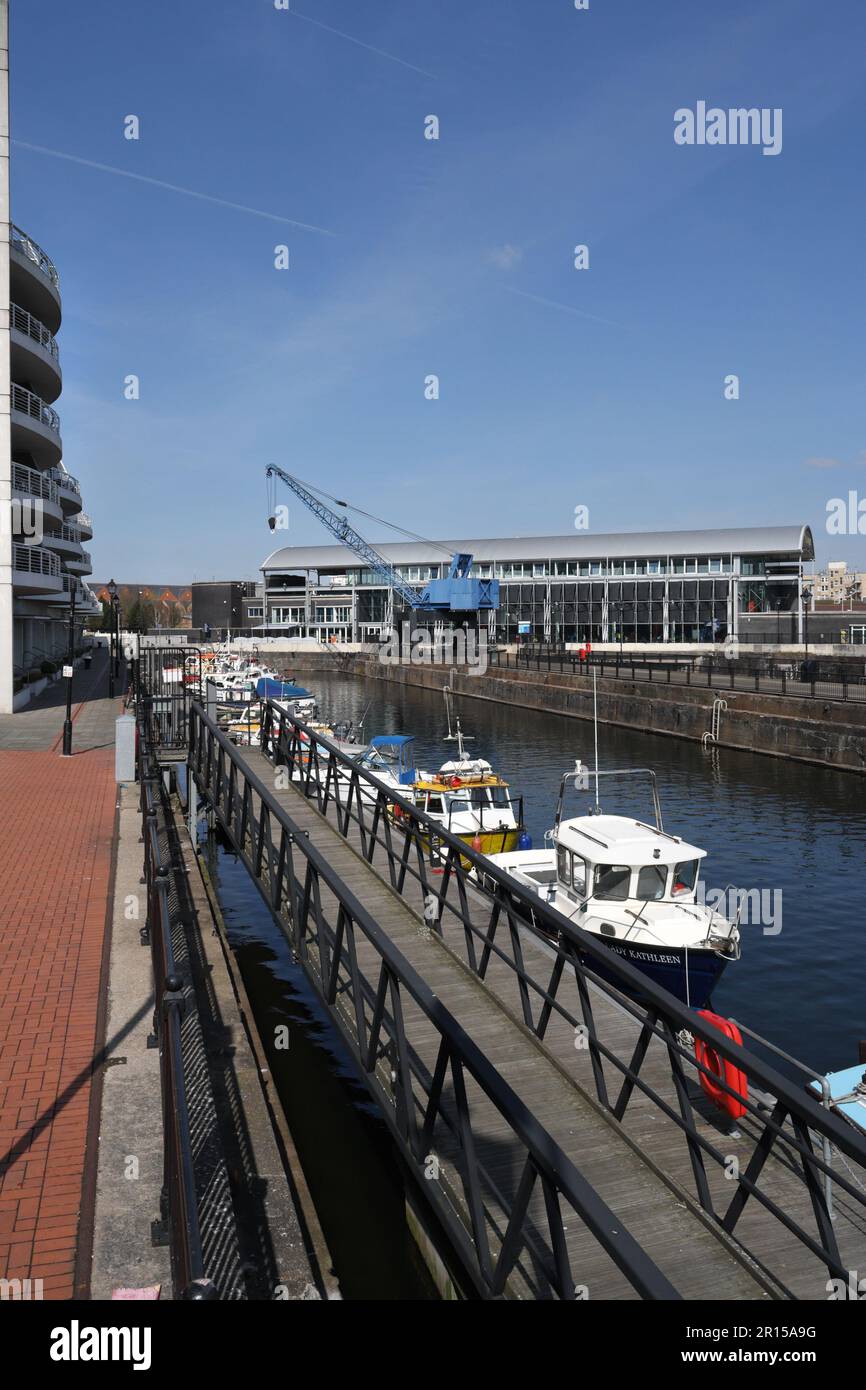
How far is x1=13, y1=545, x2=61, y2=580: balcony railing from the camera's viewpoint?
34406mm

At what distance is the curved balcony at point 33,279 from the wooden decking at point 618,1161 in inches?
1364

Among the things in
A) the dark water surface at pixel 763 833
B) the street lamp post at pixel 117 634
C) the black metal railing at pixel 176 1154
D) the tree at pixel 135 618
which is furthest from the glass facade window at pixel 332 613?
the black metal railing at pixel 176 1154

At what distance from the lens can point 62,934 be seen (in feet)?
36.1

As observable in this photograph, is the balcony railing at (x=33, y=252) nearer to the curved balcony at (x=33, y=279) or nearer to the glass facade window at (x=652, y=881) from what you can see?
the curved balcony at (x=33, y=279)

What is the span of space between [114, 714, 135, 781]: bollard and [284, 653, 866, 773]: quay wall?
82.6 ft

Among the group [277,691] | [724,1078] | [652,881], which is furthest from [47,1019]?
[277,691]

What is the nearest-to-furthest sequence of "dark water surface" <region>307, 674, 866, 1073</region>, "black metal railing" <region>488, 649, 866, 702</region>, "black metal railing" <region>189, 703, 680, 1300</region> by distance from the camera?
"black metal railing" <region>189, 703, 680, 1300</region> < "dark water surface" <region>307, 674, 866, 1073</region> < "black metal railing" <region>488, 649, 866, 702</region>

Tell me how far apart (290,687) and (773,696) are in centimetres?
2777

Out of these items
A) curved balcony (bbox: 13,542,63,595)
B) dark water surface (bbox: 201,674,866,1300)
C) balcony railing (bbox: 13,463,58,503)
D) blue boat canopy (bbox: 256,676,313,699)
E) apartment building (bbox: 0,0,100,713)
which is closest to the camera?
dark water surface (bbox: 201,674,866,1300)

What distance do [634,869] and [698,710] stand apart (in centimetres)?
3072

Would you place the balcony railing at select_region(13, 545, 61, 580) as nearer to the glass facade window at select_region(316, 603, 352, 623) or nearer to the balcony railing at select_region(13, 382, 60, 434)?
the balcony railing at select_region(13, 382, 60, 434)

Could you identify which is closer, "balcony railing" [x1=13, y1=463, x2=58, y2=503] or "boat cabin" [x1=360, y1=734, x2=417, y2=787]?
"boat cabin" [x1=360, y1=734, x2=417, y2=787]

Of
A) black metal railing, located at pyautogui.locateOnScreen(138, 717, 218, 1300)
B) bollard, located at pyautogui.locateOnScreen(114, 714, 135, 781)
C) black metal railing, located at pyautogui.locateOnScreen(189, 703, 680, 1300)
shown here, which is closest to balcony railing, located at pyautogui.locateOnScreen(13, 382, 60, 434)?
bollard, located at pyautogui.locateOnScreen(114, 714, 135, 781)
